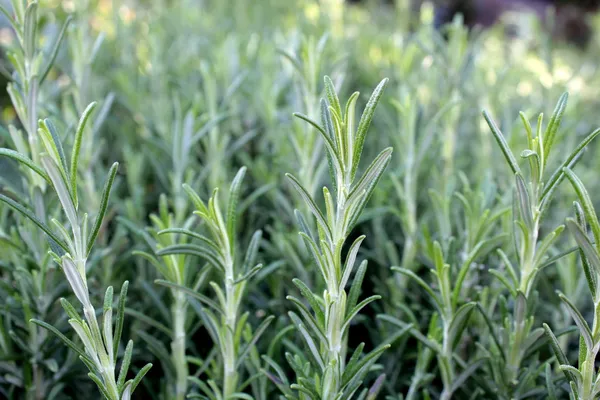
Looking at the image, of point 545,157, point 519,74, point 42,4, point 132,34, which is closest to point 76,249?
point 545,157

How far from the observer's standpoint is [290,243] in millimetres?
1101

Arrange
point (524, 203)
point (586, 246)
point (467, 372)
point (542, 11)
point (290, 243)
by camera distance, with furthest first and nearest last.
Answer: point (542, 11) → point (290, 243) → point (467, 372) → point (524, 203) → point (586, 246)

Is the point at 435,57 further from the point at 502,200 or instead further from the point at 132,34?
the point at 132,34

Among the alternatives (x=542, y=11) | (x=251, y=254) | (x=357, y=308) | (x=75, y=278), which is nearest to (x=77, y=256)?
(x=75, y=278)

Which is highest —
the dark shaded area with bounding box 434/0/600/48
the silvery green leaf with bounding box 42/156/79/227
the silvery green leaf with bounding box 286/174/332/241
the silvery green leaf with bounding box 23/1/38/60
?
the dark shaded area with bounding box 434/0/600/48

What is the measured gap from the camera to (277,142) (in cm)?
134

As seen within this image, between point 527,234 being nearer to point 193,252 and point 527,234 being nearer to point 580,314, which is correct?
point 580,314

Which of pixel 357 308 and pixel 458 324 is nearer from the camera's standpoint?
pixel 357 308

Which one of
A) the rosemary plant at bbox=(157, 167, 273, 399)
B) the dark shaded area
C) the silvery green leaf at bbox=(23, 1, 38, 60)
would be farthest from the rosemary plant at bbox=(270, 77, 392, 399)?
the dark shaded area

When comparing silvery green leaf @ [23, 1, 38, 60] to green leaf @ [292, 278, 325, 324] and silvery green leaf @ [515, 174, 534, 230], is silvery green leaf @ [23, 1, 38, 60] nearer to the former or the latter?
green leaf @ [292, 278, 325, 324]

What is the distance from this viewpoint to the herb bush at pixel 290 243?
75 centimetres

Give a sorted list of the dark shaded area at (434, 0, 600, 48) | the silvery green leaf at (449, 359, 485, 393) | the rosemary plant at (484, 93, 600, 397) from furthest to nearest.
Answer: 1. the dark shaded area at (434, 0, 600, 48)
2. the silvery green leaf at (449, 359, 485, 393)
3. the rosemary plant at (484, 93, 600, 397)

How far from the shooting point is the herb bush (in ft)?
2.45

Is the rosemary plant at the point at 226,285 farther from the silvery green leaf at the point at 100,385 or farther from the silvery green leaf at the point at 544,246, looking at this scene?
the silvery green leaf at the point at 544,246
